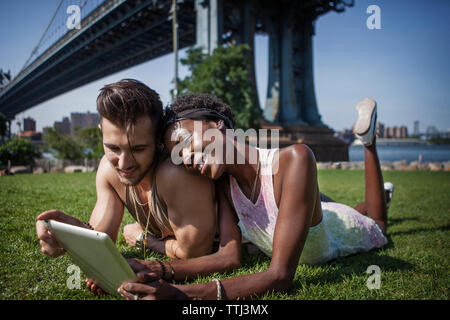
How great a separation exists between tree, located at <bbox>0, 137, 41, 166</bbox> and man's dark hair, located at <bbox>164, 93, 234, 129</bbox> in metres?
18.3

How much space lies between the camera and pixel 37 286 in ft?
6.11

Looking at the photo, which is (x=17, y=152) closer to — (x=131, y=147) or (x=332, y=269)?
(x=131, y=147)

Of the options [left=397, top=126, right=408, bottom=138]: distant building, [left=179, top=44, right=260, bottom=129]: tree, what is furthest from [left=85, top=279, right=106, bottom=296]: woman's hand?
[left=397, top=126, right=408, bottom=138]: distant building

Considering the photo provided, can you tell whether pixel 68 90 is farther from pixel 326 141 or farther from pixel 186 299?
pixel 186 299

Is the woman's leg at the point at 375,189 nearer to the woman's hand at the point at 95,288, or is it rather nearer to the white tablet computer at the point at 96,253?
the white tablet computer at the point at 96,253

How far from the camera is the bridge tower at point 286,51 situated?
23.2 metres

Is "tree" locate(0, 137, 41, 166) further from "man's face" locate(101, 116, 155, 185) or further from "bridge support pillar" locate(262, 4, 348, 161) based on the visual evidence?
"man's face" locate(101, 116, 155, 185)

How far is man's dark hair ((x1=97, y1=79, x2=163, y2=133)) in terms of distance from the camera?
1852mm

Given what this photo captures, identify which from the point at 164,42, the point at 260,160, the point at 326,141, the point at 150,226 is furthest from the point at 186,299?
the point at 164,42

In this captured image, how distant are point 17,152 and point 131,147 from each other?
18.7 m

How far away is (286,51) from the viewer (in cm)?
2691

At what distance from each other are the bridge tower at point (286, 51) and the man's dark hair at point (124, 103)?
20.1 metres

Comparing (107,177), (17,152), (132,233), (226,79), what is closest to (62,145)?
(17,152)

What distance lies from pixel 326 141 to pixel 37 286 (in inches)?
1117
